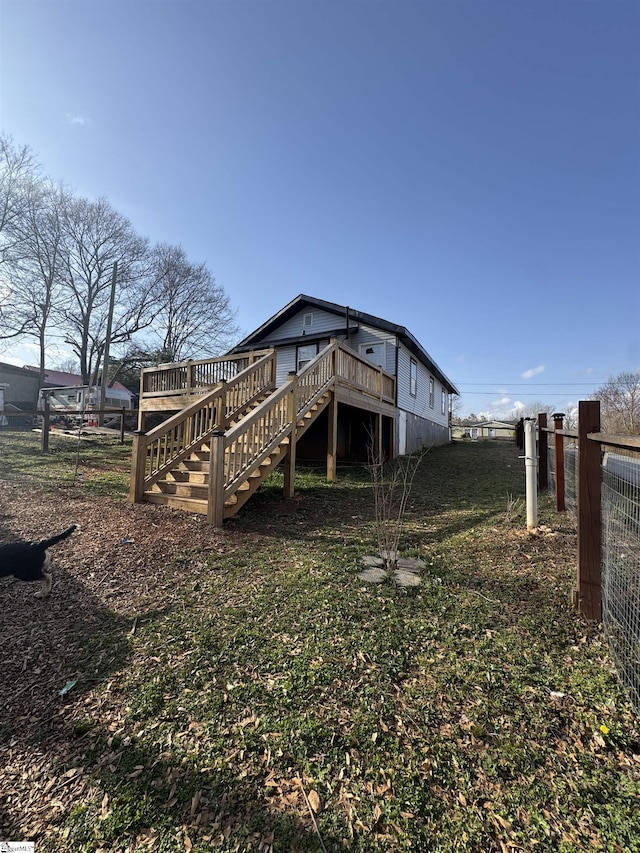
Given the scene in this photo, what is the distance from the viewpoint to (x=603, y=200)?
11.1m

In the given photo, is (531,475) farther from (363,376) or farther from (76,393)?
(76,393)

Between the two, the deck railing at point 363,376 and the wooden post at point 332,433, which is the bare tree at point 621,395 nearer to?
the deck railing at point 363,376

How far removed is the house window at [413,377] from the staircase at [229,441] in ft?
23.1

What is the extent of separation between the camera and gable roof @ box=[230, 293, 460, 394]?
40.5ft

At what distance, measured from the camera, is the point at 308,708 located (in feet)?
6.33

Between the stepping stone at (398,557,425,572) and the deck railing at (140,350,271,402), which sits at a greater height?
the deck railing at (140,350,271,402)

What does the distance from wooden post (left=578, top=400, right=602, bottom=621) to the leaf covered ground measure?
22 cm

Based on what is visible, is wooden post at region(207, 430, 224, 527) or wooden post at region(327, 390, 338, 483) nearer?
wooden post at region(207, 430, 224, 527)

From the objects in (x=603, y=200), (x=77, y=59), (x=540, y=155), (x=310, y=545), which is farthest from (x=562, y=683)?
(x=603, y=200)

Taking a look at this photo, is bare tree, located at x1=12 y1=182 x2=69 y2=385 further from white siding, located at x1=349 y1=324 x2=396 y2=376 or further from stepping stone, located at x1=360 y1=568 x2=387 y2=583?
stepping stone, located at x1=360 y1=568 x2=387 y2=583

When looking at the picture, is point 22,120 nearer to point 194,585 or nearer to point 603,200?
point 194,585

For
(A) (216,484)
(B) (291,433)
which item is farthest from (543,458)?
(A) (216,484)

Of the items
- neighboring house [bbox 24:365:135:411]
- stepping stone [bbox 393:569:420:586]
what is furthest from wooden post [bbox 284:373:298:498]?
neighboring house [bbox 24:365:135:411]

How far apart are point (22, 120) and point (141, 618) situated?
15.3 m
